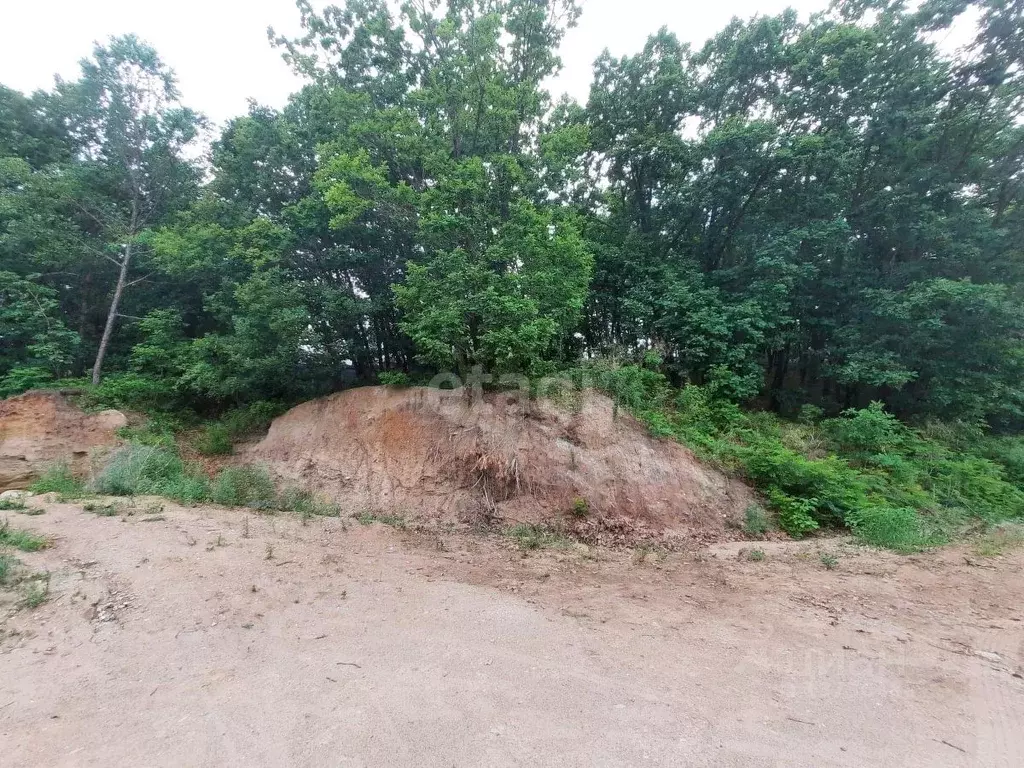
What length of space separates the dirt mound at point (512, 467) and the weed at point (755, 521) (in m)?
0.17

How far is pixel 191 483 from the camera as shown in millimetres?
9852

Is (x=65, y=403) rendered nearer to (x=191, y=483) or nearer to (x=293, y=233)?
(x=191, y=483)

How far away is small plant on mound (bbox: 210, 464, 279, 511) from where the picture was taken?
9594mm

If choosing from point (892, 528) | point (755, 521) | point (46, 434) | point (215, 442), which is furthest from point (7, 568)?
point (892, 528)

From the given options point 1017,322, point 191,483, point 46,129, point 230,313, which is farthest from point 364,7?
point 1017,322

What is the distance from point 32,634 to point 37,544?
2.66 m

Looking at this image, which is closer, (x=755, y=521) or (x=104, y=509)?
(x=104, y=509)

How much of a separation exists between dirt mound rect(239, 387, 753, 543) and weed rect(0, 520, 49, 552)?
200 inches

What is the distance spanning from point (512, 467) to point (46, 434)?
40.3 ft

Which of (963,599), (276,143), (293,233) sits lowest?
(963,599)

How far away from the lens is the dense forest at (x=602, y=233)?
10.6 metres

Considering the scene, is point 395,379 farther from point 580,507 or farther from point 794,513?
point 794,513

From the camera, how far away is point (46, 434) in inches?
458

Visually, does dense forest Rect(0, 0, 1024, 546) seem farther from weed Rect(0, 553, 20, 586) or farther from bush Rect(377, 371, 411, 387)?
weed Rect(0, 553, 20, 586)
